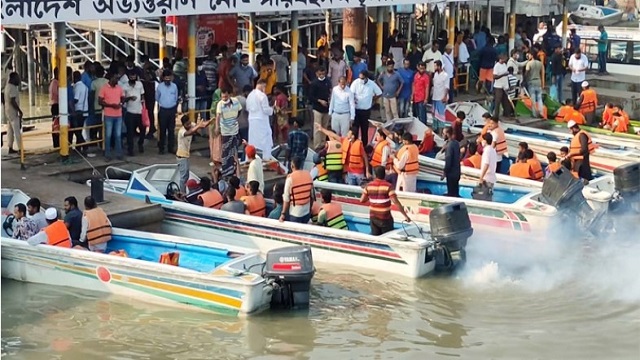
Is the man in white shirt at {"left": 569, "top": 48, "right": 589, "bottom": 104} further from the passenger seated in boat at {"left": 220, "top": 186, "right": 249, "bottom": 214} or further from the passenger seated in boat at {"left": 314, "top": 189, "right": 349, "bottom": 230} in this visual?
the passenger seated in boat at {"left": 220, "top": 186, "right": 249, "bottom": 214}

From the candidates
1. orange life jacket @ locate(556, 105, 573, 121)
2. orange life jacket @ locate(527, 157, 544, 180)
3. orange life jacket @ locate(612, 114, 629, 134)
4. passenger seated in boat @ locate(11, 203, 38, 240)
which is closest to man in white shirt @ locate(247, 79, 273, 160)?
orange life jacket @ locate(527, 157, 544, 180)

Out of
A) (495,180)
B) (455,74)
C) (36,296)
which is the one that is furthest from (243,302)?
(455,74)

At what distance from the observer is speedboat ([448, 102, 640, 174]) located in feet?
69.2

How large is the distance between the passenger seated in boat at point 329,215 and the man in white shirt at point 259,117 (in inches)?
121

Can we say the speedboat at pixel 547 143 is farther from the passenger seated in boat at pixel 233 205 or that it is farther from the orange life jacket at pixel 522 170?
the passenger seated in boat at pixel 233 205

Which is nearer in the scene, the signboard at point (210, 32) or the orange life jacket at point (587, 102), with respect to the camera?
the signboard at point (210, 32)

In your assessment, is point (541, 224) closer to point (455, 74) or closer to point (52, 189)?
point (52, 189)

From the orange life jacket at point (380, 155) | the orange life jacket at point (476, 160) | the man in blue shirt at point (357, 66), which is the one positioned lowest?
the orange life jacket at point (476, 160)

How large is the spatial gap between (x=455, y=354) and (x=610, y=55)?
2365 cm

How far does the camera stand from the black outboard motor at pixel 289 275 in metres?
13.1

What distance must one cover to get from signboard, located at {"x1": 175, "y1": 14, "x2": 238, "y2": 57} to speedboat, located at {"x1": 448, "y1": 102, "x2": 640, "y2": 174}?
505 centimetres

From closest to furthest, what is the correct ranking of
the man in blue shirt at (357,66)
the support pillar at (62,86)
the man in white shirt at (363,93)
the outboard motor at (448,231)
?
1. the outboard motor at (448,231)
2. the support pillar at (62,86)
3. the man in white shirt at (363,93)
4. the man in blue shirt at (357,66)

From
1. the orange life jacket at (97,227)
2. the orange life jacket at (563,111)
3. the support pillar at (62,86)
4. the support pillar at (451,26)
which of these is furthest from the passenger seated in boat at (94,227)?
the orange life jacket at (563,111)

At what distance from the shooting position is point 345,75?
70.2 ft
